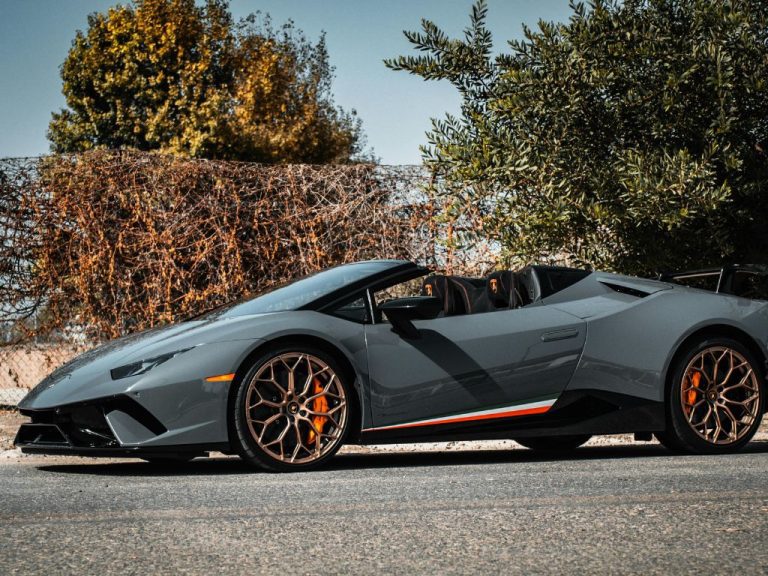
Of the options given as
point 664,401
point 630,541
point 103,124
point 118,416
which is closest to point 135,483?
point 118,416

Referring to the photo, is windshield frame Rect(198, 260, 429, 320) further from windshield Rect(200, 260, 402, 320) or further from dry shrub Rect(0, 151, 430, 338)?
dry shrub Rect(0, 151, 430, 338)

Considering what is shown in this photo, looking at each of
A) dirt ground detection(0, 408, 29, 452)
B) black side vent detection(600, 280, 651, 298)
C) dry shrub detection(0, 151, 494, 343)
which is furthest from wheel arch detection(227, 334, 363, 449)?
dry shrub detection(0, 151, 494, 343)

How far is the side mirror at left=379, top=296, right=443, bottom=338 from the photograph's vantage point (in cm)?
570

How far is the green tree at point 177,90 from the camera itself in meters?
23.5

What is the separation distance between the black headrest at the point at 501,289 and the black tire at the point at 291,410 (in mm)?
1228

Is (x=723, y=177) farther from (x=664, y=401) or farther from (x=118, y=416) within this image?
(x=118, y=416)

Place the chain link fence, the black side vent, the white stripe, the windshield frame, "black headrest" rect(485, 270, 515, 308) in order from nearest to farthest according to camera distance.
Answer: the white stripe
the windshield frame
"black headrest" rect(485, 270, 515, 308)
the black side vent
the chain link fence

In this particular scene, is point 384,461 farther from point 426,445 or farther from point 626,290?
point 426,445

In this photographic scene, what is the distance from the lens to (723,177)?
356 inches

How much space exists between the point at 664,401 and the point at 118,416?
131 inches

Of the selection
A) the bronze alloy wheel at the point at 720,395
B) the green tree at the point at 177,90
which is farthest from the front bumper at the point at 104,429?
the green tree at the point at 177,90

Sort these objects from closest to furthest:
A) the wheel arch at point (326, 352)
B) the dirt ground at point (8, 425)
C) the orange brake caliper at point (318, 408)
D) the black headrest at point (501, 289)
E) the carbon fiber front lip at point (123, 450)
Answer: the carbon fiber front lip at point (123, 450) < the wheel arch at point (326, 352) < the orange brake caliper at point (318, 408) < the black headrest at point (501, 289) < the dirt ground at point (8, 425)

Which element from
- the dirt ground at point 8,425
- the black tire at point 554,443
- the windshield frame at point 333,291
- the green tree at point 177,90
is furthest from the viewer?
the green tree at point 177,90

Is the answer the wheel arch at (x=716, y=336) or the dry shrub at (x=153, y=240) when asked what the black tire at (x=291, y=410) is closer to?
the wheel arch at (x=716, y=336)
